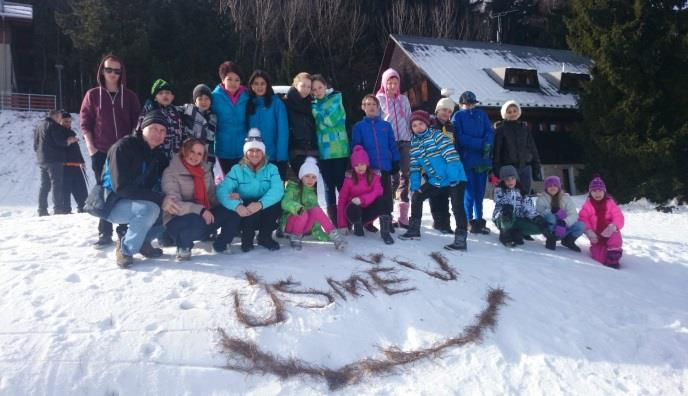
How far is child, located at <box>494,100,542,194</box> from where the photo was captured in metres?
6.50

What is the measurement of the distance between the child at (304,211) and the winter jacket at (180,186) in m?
0.92

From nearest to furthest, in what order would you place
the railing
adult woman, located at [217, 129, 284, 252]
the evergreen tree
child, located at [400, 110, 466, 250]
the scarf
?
the scarf
adult woman, located at [217, 129, 284, 252]
child, located at [400, 110, 466, 250]
the evergreen tree
the railing

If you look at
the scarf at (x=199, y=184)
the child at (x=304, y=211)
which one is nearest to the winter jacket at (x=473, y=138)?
the child at (x=304, y=211)

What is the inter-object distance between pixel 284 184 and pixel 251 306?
76.9 inches

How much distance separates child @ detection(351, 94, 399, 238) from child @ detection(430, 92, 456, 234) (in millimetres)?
691

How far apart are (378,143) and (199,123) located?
216 cm

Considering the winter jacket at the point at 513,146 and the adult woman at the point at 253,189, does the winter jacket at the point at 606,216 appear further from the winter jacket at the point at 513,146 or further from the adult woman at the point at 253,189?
the adult woman at the point at 253,189

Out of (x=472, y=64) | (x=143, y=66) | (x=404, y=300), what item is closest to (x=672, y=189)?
(x=472, y=64)

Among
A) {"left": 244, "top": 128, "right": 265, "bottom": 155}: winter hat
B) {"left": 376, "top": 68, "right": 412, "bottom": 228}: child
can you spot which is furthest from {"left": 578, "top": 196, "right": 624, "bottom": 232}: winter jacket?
{"left": 244, "top": 128, "right": 265, "bottom": 155}: winter hat

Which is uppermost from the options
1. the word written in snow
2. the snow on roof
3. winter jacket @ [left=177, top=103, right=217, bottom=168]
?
the snow on roof

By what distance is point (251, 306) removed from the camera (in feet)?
13.0

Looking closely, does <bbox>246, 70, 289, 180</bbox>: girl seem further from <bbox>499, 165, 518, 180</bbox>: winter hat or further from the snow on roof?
the snow on roof

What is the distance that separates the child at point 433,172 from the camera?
18.6 ft

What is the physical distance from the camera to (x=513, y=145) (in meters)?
6.48
